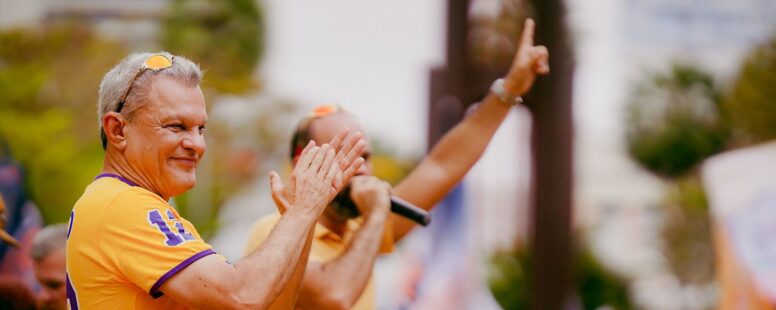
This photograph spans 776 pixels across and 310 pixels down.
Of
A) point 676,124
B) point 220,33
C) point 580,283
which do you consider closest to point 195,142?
point 580,283

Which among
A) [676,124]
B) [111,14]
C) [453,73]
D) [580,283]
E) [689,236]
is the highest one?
[453,73]

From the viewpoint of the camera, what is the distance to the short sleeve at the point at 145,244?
2447 mm

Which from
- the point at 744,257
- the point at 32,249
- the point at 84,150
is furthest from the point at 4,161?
the point at 84,150

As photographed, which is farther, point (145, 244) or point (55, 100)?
point (55, 100)

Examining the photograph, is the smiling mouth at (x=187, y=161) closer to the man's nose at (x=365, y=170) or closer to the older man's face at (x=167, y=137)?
the older man's face at (x=167, y=137)

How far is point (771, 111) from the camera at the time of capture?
28.5 metres

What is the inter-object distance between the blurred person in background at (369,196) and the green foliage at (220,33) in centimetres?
3196

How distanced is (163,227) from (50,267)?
1.99 m

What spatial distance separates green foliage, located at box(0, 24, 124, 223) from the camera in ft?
79.4

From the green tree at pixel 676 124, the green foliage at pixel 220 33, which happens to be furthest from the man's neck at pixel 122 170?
the green tree at pixel 676 124

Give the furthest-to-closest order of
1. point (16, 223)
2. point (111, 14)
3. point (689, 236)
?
1. point (111, 14)
2. point (689, 236)
3. point (16, 223)

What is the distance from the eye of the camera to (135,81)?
8.68 ft

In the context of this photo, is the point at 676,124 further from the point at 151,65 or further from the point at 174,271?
the point at 174,271

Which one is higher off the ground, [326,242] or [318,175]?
[318,175]
